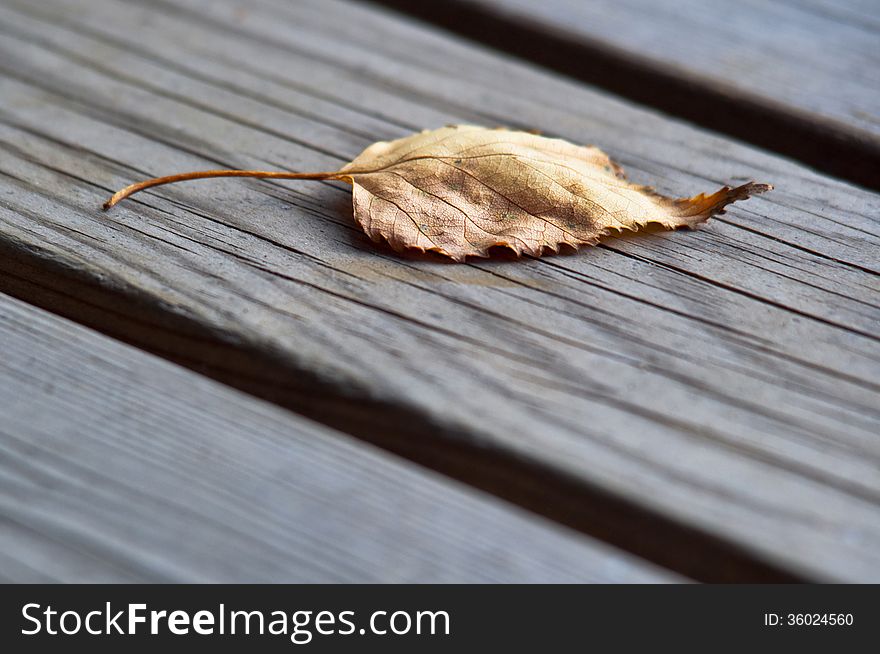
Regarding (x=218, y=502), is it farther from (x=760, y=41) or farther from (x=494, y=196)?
(x=760, y=41)

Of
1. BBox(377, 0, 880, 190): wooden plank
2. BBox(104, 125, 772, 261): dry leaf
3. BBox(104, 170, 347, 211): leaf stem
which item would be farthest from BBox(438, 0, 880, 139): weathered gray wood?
BBox(104, 170, 347, 211): leaf stem

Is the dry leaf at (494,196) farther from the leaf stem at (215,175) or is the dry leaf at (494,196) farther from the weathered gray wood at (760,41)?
the weathered gray wood at (760,41)

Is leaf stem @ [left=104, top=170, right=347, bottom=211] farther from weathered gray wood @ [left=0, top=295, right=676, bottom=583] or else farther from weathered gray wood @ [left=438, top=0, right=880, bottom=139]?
weathered gray wood @ [left=438, top=0, right=880, bottom=139]

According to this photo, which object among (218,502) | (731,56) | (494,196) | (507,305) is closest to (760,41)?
(731,56)

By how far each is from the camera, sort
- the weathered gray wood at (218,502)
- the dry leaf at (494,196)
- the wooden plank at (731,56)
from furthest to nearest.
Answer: the wooden plank at (731,56) < the dry leaf at (494,196) < the weathered gray wood at (218,502)

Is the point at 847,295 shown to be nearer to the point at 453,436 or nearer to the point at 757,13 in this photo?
the point at 453,436

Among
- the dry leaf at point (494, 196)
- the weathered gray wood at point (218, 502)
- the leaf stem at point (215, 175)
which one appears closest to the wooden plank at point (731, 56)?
the dry leaf at point (494, 196)

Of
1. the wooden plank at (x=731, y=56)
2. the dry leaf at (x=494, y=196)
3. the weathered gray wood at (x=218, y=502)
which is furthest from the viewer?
the wooden plank at (x=731, y=56)
